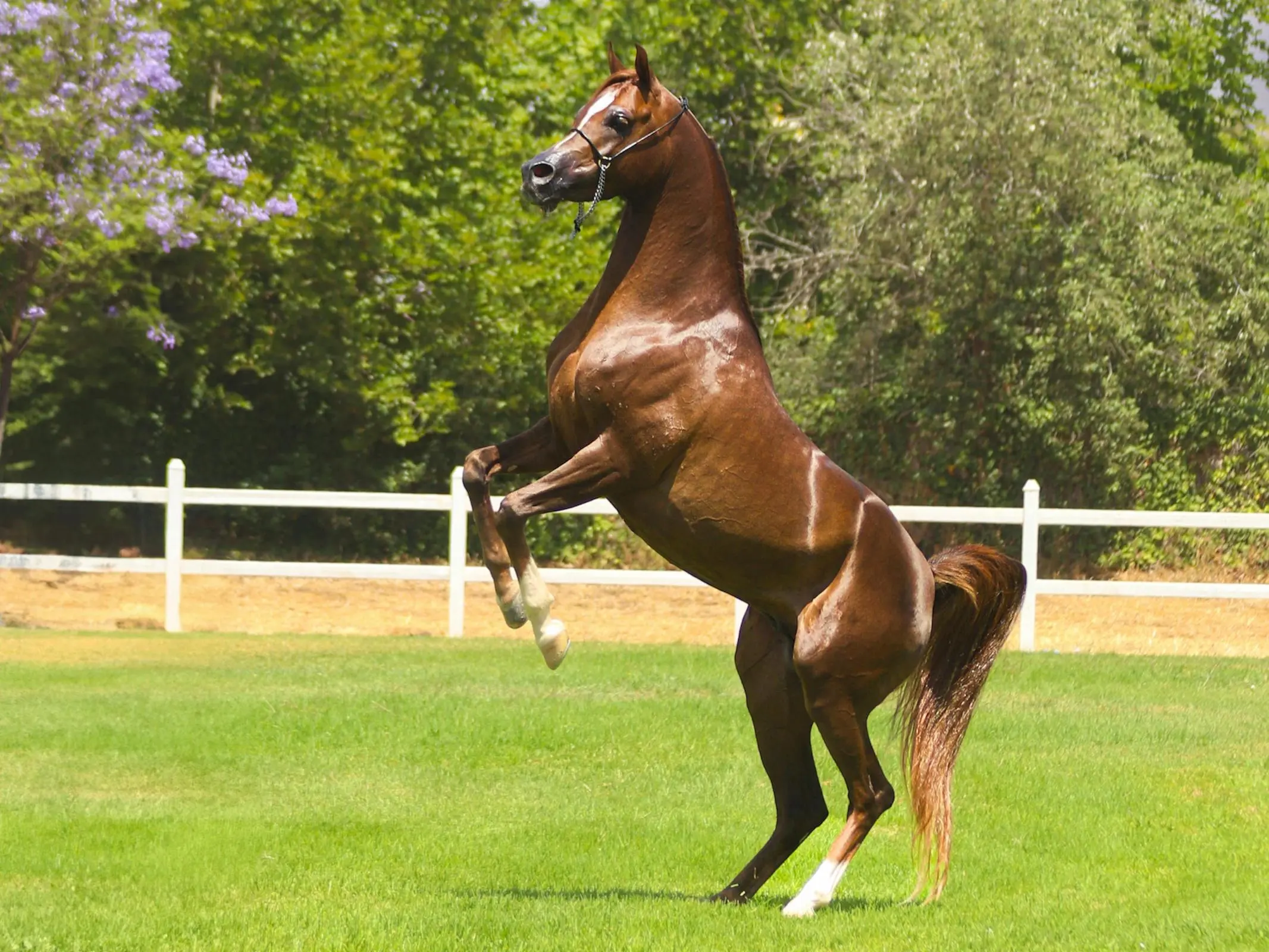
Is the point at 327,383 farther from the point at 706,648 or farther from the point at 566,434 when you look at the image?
the point at 566,434

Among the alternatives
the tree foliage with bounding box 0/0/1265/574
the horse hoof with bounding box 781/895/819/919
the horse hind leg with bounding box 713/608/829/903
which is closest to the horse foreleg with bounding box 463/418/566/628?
the horse hind leg with bounding box 713/608/829/903

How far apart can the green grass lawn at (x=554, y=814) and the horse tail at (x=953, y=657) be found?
522 millimetres

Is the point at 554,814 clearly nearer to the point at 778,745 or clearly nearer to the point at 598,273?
the point at 778,745

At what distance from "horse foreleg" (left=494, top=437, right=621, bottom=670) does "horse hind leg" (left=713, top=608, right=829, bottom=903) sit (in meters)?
0.84

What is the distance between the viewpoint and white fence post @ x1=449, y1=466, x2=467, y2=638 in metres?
14.9

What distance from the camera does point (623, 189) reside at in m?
5.35

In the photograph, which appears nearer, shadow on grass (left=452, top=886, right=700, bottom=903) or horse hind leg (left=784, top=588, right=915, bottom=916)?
horse hind leg (left=784, top=588, right=915, bottom=916)

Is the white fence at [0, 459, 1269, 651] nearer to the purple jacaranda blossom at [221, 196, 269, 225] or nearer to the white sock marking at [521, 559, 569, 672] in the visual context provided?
the purple jacaranda blossom at [221, 196, 269, 225]

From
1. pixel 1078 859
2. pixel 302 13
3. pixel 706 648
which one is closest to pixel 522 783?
pixel 1078 859

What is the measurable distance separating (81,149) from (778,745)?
12.0 meters

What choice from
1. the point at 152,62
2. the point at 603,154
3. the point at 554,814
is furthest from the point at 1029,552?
the point at 603,154

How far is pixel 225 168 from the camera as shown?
17109 millimetres

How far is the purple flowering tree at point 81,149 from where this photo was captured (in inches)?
604

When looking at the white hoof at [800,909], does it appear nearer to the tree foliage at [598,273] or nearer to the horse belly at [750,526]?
the horse belly at [750,526]
